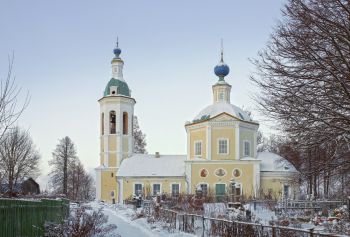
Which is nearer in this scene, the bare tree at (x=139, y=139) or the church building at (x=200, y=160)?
the church building at (x=200, y=160)

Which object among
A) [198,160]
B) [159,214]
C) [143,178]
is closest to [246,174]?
[198,160]

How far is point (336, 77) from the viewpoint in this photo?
10148 mm

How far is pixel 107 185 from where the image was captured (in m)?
48.5

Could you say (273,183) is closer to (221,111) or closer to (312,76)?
(221,111)

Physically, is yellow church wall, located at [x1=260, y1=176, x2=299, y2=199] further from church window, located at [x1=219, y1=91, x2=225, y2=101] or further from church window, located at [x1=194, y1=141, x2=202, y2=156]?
church window, located at [x1=219, y1=91, x2=225, y2=101]

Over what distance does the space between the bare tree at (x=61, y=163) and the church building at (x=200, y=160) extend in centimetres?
1489

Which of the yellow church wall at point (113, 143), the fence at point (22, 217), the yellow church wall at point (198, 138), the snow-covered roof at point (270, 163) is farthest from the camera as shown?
the yellow church wall at point (113, 143)

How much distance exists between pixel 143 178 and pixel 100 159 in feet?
23.3

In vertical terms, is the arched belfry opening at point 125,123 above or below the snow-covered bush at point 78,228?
above

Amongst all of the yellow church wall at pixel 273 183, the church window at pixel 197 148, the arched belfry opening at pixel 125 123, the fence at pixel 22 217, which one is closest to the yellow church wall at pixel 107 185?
the arched belfry opening at pixel 125 123

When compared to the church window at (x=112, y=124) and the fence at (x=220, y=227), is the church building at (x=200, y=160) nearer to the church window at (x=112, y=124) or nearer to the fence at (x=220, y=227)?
the church window at (x=112, y=124)

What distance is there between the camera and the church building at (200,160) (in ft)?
142

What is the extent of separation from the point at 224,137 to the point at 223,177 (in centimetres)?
359

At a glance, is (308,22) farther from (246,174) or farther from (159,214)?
(246,174)
